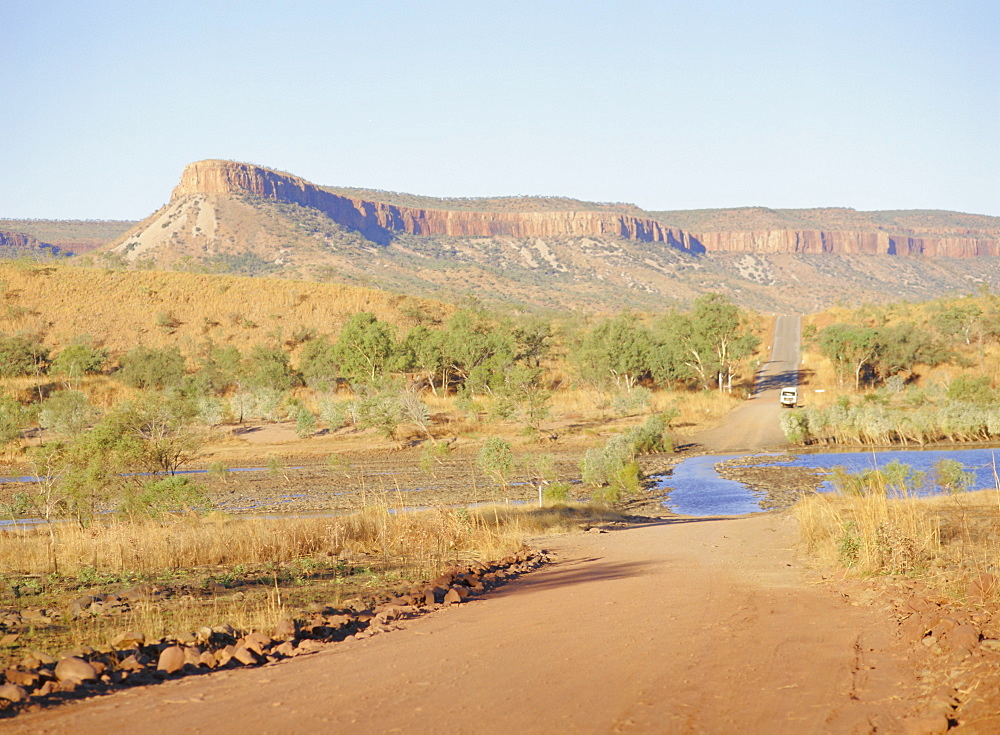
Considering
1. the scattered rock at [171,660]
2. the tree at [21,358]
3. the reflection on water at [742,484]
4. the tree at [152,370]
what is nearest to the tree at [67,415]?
the tree at [152,370]

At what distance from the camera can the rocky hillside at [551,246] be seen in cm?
13025

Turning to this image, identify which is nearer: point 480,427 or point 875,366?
point 480,427

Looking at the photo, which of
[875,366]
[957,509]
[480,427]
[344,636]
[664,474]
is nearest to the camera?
[344,636]

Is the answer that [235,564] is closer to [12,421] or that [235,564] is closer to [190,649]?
[190,649]

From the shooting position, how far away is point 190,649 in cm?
607

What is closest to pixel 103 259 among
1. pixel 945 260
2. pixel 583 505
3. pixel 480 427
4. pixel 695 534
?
pixel 480 427

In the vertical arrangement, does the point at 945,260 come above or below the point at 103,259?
above

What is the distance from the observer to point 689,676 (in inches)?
208

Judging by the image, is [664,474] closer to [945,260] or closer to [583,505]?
[583,505]

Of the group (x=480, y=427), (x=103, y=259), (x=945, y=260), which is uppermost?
(x=945, y=260)

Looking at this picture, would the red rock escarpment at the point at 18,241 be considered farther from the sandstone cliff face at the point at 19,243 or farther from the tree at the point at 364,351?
the tree at the point at 364,351

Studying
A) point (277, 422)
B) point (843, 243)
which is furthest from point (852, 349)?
point (843, 243)

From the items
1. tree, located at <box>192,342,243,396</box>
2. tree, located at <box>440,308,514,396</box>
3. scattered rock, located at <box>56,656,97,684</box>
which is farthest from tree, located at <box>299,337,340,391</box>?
scattered rock, located at <box>56,656,97,684</box>

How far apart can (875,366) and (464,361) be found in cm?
2901
